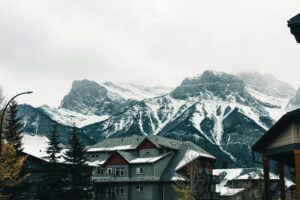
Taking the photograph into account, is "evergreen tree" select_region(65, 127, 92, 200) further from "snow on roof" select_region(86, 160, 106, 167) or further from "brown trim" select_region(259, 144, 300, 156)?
"brown trim" select_region(259, 144, 300, 156)

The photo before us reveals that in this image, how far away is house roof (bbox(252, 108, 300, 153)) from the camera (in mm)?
17561

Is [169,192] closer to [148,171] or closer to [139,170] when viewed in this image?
[148,171]

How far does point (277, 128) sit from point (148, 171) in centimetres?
5795

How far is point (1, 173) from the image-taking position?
3316 centimetres

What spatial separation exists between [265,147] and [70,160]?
41.3m

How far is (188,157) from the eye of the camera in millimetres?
78688

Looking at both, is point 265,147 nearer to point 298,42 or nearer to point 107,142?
point 298,42

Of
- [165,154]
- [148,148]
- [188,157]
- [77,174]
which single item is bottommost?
[77,174]

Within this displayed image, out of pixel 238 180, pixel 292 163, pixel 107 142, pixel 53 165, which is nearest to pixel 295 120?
pixel 292 163

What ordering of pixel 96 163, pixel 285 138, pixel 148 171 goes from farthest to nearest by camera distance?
pixel 96 163
pixel 148 171
pixel 285 138

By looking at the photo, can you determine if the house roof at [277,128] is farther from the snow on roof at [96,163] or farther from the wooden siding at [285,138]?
the snow on roof at [96,163]

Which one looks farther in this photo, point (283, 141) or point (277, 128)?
point (277, 128)

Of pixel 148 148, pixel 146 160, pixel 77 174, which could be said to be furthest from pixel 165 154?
pixel 77 174

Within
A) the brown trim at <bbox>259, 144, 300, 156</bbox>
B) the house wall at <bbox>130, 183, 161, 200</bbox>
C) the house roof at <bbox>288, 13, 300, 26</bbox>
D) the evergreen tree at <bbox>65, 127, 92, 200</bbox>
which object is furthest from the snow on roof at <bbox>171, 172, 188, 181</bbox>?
the house roof at <bbox>288, 13, 300, 26</bbox>
